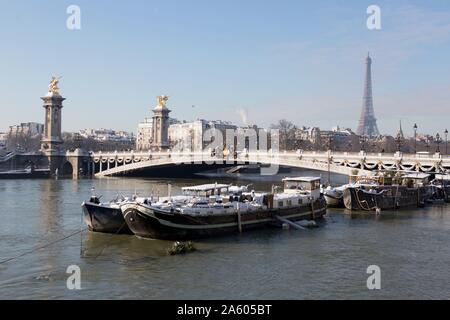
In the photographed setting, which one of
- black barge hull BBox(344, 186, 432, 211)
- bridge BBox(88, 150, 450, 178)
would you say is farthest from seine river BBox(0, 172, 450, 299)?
bridge BBox(88, 150, 450, 178)

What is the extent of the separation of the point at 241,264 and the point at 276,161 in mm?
38536

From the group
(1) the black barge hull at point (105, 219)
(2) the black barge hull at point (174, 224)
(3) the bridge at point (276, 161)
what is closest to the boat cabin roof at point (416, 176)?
(3) the bridge at point (276, 161)

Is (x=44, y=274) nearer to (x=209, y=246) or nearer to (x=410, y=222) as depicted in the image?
(x=209, y=246)

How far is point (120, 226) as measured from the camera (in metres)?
27.3

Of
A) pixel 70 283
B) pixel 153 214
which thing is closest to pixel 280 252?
pixel 153 214

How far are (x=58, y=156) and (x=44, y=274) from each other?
70.9m

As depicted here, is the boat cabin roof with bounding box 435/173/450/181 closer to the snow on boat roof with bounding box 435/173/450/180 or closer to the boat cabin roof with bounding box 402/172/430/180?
the snow on boat roof with bounding box 435/173/450/180

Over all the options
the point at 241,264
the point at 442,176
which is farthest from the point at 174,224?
the point at 442,176

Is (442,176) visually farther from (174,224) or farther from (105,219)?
(105,219)

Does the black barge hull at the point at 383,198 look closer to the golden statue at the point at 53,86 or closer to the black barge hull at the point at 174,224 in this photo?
the black barge hull at the point at 174,224

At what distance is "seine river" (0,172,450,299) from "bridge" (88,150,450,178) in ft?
60.0

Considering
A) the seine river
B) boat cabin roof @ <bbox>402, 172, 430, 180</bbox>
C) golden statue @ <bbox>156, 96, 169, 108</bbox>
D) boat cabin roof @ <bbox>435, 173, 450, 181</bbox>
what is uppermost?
golden statue @ <bbox>156, 96, 169, 108</bbox>

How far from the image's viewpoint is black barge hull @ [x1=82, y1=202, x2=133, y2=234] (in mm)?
27203
